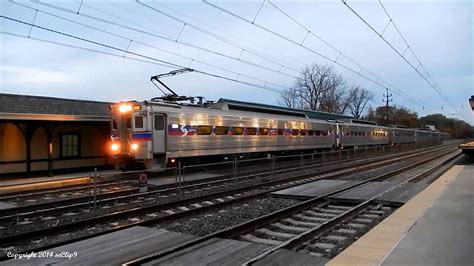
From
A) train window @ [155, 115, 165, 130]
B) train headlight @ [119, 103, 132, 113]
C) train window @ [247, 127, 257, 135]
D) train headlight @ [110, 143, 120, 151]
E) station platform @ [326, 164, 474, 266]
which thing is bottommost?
station platform @ [326, 164, 474, 266]

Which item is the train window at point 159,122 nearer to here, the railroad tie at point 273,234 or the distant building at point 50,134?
the distant building at point 50,134

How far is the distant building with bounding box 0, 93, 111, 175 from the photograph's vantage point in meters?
19.4

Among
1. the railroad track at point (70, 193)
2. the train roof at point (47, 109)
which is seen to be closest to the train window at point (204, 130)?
the railroad track at point (70, 193)

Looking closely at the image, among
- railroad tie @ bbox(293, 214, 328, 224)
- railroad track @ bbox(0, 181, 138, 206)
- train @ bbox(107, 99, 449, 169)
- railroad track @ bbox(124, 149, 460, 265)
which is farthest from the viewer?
train @ bbox(107, 99, 449, 169)

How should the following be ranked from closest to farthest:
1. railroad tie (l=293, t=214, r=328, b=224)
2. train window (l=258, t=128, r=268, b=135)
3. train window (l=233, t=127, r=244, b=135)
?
railroad tie (l=293, t=214, r=328, b=224) < train window (l=233, t=127, r=244, b=135) < train window (l=258, t=128, r=268, b=135)

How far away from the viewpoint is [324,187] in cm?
1500

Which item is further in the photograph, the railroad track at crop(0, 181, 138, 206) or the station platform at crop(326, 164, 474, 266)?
the railroad track at crop(0, 181, 138, 206)

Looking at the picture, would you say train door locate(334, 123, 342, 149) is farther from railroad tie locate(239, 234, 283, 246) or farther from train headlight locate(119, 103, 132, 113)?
railroad tie locate(239, 234, 283, 246)

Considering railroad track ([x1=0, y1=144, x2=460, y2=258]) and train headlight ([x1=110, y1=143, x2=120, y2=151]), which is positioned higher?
train headlight ([x1=110, y1=143, x2=120, y2=151])

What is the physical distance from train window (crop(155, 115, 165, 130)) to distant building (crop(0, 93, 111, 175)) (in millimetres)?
4297

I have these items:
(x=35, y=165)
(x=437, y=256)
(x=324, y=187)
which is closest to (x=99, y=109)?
(x=35, y=165)

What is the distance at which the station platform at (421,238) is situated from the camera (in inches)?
233

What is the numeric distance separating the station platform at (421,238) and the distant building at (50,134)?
15.1 m

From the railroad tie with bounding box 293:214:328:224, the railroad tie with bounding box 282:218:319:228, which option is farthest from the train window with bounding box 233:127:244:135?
the railroad tie with bounding box 282:218:319:228
